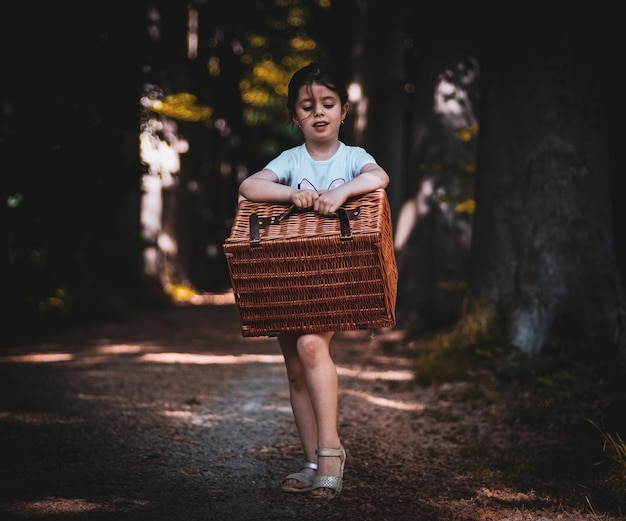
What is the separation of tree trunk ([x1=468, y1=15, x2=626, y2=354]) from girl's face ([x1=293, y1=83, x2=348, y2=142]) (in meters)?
3.17

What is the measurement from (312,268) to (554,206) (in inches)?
139

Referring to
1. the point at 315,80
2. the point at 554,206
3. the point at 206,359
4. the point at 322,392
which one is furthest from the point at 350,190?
the point at 206,359

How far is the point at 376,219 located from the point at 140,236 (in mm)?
11314

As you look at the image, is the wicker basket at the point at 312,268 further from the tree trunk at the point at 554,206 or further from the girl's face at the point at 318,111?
the tree trunk at the point at 554,206

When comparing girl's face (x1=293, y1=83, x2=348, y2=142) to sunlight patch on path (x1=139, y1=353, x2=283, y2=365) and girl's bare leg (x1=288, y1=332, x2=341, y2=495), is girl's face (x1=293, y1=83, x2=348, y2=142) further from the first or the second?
sunlight patch on path (x1=139, y1=353, x2=283, y2=365)

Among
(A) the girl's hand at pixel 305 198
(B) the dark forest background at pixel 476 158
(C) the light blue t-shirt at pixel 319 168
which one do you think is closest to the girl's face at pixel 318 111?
(C) the light blue t-shirt at pixel 319 168

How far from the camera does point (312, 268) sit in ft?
11.0

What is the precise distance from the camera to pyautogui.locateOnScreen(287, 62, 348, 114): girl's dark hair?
3678 millimetres

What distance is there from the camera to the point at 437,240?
9820 millimetres

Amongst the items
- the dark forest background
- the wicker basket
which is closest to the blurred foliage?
the dark forest background

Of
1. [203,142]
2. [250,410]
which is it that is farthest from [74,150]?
[203,142]

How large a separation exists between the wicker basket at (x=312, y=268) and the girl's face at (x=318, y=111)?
0.44 metres

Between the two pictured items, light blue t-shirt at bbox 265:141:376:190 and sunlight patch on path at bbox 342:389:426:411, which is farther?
sunlight patch on path at bbox 342:389:426:411

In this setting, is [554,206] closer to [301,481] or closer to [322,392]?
[322,392]
